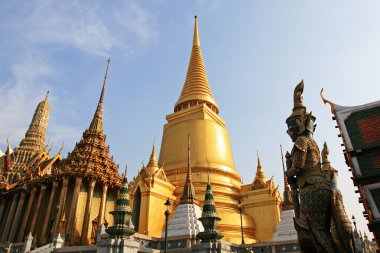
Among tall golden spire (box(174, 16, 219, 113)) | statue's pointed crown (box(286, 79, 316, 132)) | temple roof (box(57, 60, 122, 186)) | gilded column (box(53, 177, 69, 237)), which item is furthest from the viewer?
tall golden spire (box(174, 16, 219, 113))

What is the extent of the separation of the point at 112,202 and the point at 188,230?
12204mm

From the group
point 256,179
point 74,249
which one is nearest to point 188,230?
point 74,249

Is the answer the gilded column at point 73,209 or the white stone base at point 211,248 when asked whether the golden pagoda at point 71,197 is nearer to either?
the gilded column at point 73,209

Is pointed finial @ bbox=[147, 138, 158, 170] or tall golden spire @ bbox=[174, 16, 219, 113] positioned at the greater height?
tall golden spire @ bbox=[174, 16, 219, 113]

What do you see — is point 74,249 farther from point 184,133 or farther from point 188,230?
point 184,133

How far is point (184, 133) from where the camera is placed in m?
25.0

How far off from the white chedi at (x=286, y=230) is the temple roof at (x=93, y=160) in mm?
12408

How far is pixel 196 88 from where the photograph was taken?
28.7 metres

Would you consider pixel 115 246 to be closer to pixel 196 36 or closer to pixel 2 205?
pixel 2 205

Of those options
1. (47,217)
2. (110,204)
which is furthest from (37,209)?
(110,204)

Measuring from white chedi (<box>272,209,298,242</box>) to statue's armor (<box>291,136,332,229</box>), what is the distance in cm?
1147

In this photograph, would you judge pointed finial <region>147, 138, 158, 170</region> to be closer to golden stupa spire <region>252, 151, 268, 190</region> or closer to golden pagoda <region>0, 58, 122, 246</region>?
golden pagoda <region>0, 58, 122, 246</region>

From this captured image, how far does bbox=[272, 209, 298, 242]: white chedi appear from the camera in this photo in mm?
16094

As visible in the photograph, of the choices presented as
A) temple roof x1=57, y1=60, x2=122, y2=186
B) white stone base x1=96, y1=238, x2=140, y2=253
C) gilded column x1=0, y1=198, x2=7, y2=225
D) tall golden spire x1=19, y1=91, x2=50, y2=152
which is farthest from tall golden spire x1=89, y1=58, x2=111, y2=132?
white stone base x1=96, y1=238, x2=140, y2=253
